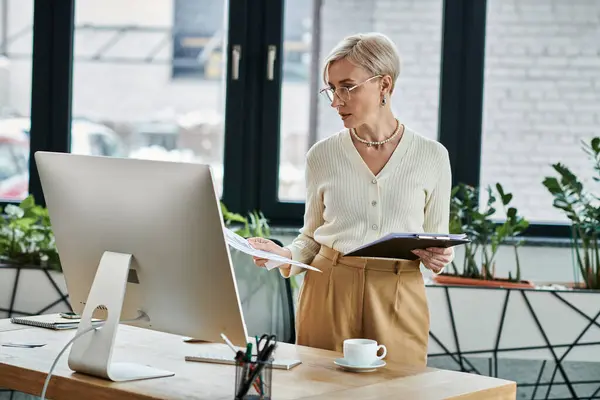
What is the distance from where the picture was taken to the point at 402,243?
2.23m

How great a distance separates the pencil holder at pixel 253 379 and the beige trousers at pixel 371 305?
2.53 ft

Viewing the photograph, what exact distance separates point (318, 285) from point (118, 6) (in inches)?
90.3

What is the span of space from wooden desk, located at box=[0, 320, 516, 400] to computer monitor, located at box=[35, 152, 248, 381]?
55 millimetres

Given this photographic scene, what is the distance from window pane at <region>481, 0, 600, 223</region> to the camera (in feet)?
13.7

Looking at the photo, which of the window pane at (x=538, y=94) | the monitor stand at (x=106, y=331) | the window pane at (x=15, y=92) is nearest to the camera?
the monitor stand at (x=106, y=331)

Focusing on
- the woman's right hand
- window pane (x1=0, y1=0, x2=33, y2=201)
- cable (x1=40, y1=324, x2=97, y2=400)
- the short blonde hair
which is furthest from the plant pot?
window pane (x1=0, y1=0, x2=33, y2=201)

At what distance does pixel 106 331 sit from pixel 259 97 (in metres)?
2.48

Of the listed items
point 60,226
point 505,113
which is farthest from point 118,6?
point 60,226

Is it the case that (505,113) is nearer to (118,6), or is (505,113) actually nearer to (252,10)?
(252,10)

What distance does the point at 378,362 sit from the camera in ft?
7.04

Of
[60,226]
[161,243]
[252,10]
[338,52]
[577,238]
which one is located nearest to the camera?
[161,243]

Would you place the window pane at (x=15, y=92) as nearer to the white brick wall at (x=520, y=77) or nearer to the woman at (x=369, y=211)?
the white brick wall at (x=520, y=77)

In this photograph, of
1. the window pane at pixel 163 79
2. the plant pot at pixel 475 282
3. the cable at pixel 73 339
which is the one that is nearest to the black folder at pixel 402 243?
the cable at pixel 73 339

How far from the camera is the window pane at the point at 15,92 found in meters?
4.47
